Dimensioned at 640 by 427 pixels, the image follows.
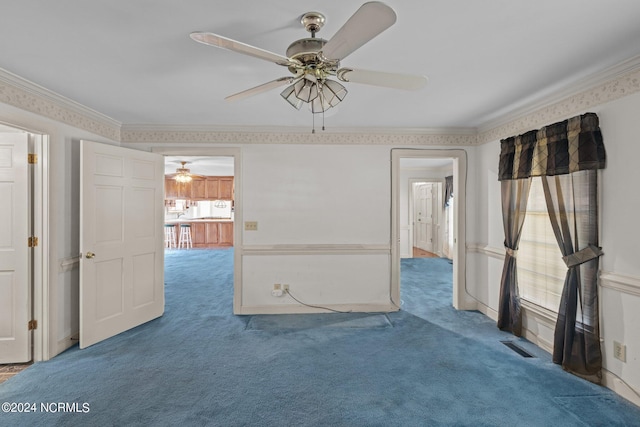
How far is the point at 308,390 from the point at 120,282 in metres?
2.31

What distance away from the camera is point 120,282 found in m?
3.12

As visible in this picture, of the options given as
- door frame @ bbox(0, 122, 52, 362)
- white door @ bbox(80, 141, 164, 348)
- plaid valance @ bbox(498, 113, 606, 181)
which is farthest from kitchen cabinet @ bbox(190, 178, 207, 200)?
plaid valance @ bbox(498, 113, 606, 181)

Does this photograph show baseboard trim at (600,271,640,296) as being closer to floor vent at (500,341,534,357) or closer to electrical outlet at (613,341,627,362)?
electrical outlet at (613,341,627,362)

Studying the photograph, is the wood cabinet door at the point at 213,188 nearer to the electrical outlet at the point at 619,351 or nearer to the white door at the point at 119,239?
the white door at the point at 119,239

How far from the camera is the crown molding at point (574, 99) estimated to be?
2.04 m

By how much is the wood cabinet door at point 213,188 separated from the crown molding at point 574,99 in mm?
7875

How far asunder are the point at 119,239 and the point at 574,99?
443 cm

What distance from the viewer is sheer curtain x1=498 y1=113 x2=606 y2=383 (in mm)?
2232

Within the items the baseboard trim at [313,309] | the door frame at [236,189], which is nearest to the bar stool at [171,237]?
the door frame at [236,189]

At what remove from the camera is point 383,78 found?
5.21 ft

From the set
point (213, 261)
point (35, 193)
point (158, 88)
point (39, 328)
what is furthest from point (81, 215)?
point (213, 261)

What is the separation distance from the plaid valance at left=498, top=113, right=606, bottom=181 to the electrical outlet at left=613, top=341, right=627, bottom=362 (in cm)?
128

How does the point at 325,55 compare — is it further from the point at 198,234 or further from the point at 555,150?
the point at 198,234

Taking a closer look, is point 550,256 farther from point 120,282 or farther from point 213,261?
point 213,261
